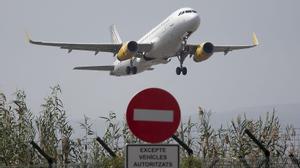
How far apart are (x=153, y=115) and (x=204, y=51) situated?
107 feet

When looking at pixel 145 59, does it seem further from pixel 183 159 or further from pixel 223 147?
pixel 183 159

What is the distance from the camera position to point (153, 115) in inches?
285

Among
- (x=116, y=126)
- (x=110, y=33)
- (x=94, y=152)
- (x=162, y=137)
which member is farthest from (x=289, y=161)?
(x=110, y=33)

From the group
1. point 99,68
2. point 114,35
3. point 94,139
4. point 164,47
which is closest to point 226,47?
point 164,47

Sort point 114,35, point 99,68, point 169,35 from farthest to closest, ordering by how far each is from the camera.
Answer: point 114,35, point 99,68, point 169,35

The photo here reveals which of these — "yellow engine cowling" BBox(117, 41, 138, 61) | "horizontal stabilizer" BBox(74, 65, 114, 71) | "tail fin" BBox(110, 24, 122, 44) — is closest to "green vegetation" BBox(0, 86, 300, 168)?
"yellow engine cowling" BBox(117, 41, 138, 61)

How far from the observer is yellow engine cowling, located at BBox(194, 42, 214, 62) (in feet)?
130

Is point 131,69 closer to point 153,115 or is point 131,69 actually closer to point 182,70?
point 182,70

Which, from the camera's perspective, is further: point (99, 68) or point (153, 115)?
point (99, 68)

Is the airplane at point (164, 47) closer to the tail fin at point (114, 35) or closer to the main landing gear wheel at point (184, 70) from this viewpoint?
the main landing gear wheel at point (184, 70)

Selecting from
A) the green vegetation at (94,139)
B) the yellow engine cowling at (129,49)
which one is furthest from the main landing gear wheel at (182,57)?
the green vegetation at (94,139)

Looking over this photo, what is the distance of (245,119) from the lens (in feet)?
57.3

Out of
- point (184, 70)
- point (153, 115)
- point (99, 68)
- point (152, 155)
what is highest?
point (99, 68)

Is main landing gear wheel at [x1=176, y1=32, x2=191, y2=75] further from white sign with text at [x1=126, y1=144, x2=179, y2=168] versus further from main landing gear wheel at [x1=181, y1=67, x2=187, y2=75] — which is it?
white sign with text at [x1=126, y1=144, x2=179, y2=168]
